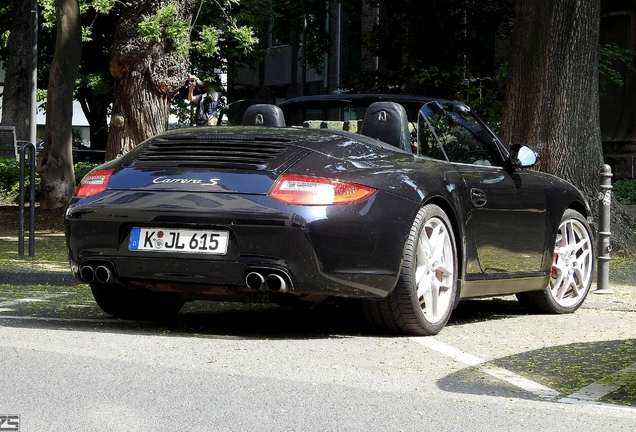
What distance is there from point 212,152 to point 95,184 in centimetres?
70

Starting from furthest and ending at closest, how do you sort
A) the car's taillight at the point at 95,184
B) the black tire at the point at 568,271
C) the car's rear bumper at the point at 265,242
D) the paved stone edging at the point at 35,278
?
1. the paved stone edging at the point at 35,278
2. the black tire at the point at 568,271
3. the car's taillight at the point at 95,184
4. the car's rear bumper at the point at 265,242

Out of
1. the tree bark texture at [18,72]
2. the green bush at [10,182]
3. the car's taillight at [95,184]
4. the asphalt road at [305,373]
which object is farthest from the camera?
the tree bark texture at [18,72]

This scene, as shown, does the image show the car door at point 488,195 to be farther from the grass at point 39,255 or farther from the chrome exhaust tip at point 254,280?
the grass at point 39,255

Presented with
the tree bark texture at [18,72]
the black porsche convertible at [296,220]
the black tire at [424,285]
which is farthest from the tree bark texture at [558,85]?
the tree bark texture at [18,72]

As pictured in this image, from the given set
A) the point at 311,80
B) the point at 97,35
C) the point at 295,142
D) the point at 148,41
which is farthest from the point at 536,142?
the point at 311,80

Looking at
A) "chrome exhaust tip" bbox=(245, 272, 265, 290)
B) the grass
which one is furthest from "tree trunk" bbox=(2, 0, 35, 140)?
"chrome exhaust tip" bbox=(245, 272, 265, 290)

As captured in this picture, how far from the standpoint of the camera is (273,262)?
6809mm

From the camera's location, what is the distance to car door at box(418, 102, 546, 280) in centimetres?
795

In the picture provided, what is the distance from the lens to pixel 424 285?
734 cm

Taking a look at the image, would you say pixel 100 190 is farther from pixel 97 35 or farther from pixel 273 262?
pixel 97 35

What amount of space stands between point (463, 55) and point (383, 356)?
79.0 ft

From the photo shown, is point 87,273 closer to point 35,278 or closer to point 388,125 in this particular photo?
point 388,125

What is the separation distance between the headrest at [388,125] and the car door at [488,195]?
18cm

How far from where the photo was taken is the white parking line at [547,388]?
18.1 ft
